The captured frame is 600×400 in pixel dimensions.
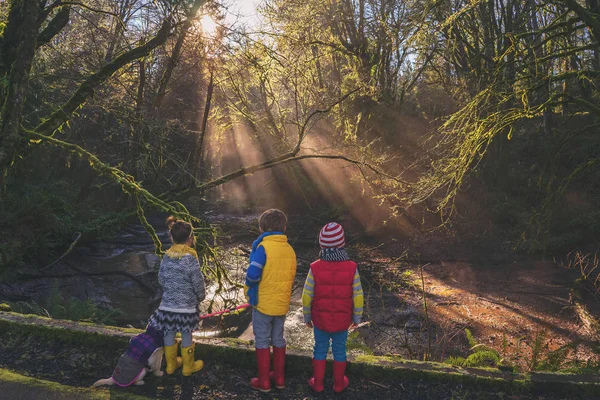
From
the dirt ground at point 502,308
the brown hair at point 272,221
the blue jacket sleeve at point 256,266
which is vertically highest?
the brown hair at point 272,221

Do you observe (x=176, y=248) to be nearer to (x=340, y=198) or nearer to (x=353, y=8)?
(x=340, y=198)

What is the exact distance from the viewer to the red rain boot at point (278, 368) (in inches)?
145

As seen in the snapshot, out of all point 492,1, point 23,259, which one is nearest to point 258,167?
point 23,259

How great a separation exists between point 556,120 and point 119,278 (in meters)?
16.4

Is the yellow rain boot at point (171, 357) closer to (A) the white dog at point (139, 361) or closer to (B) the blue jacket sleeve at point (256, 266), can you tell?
(A) the white dog at point (139, 361)

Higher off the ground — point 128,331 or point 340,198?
point 340,198

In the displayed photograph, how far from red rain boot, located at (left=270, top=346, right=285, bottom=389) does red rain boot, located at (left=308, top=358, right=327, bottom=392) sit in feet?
0.80

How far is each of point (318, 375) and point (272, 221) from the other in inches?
52.5

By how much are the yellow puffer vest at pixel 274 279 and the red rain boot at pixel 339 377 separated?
0.63 metres

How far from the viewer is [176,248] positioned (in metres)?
3.84

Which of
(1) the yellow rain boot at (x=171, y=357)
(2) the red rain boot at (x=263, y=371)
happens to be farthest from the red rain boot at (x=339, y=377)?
(1) the yellow rain boot at (x=171, y=357)

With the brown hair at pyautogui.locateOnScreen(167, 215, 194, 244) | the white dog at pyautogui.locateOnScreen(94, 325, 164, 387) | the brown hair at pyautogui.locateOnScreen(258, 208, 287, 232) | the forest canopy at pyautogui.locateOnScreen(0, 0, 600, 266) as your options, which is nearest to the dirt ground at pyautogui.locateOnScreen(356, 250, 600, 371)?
the forest canopy at pyautogui.locateOnScreen(0, 0, 600, 266)

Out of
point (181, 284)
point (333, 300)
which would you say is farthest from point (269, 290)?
point (181, 284)

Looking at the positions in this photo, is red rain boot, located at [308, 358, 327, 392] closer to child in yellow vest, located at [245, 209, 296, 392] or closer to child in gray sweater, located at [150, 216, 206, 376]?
child in yellow vest, located at [245, 209, 296, 392]
